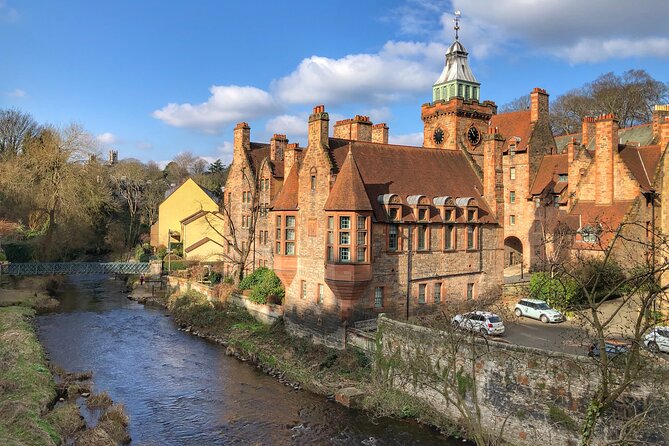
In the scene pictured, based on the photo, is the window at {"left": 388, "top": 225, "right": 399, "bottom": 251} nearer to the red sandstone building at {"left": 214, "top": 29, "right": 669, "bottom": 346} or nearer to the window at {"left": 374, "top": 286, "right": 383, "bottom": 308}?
the red sandstone building at {"left": 214, "top": 29, "right": 669, "bottom": 346}

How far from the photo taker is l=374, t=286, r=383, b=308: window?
26.6m

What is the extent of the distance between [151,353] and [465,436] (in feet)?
59.1

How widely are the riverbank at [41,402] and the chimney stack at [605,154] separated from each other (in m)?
28.8

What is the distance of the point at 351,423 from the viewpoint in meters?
19.7

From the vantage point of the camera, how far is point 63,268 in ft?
151

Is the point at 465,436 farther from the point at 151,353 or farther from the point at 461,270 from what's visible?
the point at 151,353

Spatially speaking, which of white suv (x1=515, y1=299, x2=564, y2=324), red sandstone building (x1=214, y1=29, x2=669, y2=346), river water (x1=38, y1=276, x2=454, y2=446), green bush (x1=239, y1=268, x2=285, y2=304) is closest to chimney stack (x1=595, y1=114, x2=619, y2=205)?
red sandstone building (x1=214, y1=29, x2=669, y2=346)

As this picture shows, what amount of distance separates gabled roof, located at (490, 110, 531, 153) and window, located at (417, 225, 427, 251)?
572 inches

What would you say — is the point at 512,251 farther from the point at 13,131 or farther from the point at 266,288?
the point at 13,131

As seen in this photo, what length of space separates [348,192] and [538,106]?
70.0ft

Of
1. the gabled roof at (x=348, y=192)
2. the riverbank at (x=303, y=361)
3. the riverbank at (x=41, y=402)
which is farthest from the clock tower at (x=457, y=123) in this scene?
the riverbank at (x=41, y=402)

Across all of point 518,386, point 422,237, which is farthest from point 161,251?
point 518,386

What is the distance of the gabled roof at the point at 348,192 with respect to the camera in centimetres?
2512

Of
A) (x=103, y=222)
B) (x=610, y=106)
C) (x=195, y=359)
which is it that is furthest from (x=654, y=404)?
(x=103, y=222)
